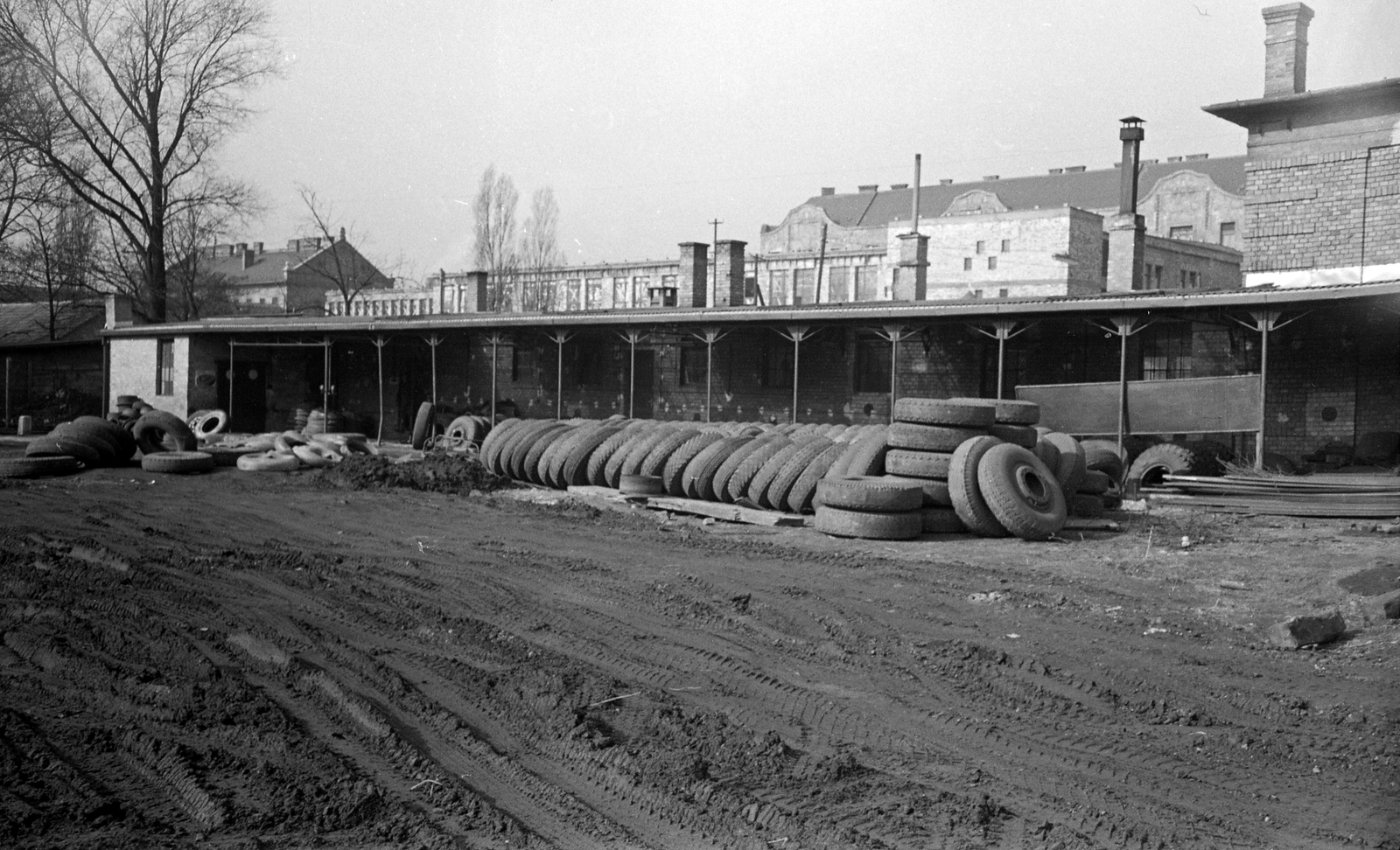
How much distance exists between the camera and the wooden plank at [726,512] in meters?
13.9

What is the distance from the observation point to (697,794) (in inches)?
A: 196

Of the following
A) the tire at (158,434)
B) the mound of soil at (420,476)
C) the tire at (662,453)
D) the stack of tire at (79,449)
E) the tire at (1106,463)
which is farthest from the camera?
the tire at (158,434)

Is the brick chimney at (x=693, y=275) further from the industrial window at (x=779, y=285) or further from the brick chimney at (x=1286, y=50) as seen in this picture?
the industrial window at (x=779, y=285)

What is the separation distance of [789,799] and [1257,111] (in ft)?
85.0

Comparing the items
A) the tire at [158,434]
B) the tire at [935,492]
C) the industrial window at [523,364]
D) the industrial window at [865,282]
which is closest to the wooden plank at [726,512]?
the tire at [935,492]

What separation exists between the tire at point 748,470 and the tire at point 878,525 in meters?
1.98

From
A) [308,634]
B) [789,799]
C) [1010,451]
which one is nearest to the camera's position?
[789,799]

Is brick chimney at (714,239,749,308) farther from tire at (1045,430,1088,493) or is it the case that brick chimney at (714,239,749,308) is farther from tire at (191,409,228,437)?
tire at (1045,430,1088,493)

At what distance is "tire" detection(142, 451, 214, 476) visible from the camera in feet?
64.3

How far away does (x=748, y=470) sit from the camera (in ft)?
48.3

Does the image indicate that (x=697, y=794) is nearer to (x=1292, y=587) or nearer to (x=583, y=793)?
(x=583, y=793)

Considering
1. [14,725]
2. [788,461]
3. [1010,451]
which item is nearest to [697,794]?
[14,725]

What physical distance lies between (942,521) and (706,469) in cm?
348

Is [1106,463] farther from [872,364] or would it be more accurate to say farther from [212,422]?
[212,422]
